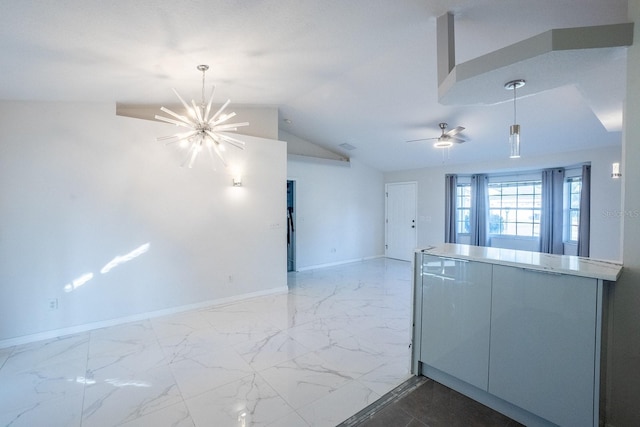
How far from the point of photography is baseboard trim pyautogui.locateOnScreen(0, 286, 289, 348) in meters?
3.09

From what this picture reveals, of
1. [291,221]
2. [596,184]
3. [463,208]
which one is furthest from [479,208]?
[291,221]

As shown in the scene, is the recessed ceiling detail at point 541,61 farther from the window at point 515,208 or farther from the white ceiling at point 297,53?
the window at point 515,208

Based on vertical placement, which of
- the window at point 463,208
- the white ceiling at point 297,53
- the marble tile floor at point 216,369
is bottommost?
the marble tile floor at point 216,369

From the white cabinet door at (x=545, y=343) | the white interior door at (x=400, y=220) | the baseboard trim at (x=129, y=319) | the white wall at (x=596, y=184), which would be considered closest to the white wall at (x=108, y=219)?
the baseboard trim at (x=129, y=319)

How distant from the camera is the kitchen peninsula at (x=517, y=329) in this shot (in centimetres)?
165

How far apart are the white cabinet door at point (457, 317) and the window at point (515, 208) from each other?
5.32 metres

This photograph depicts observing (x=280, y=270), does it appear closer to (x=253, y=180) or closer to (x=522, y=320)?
(x=253, y=180)

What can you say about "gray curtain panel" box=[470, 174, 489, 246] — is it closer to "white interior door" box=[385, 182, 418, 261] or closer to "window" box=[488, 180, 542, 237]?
"window" box=[488, 180, 542, 237]

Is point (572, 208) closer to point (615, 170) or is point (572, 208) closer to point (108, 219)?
point (615, 170)

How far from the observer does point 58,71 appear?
2.51m

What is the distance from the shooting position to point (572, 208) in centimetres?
565

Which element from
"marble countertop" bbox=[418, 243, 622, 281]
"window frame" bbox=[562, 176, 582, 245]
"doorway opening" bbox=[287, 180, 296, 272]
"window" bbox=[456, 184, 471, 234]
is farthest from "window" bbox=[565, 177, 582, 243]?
"doorway opening" bbox=[287, 180, 296, 272]

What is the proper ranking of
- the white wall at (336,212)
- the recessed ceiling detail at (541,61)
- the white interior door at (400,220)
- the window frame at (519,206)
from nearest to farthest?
the recessed ceiling detail at (541,61) < the window frame at (519,206) < the white wall at (336,212) < the white interior door at (400,220)

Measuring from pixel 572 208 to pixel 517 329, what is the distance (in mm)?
5328
